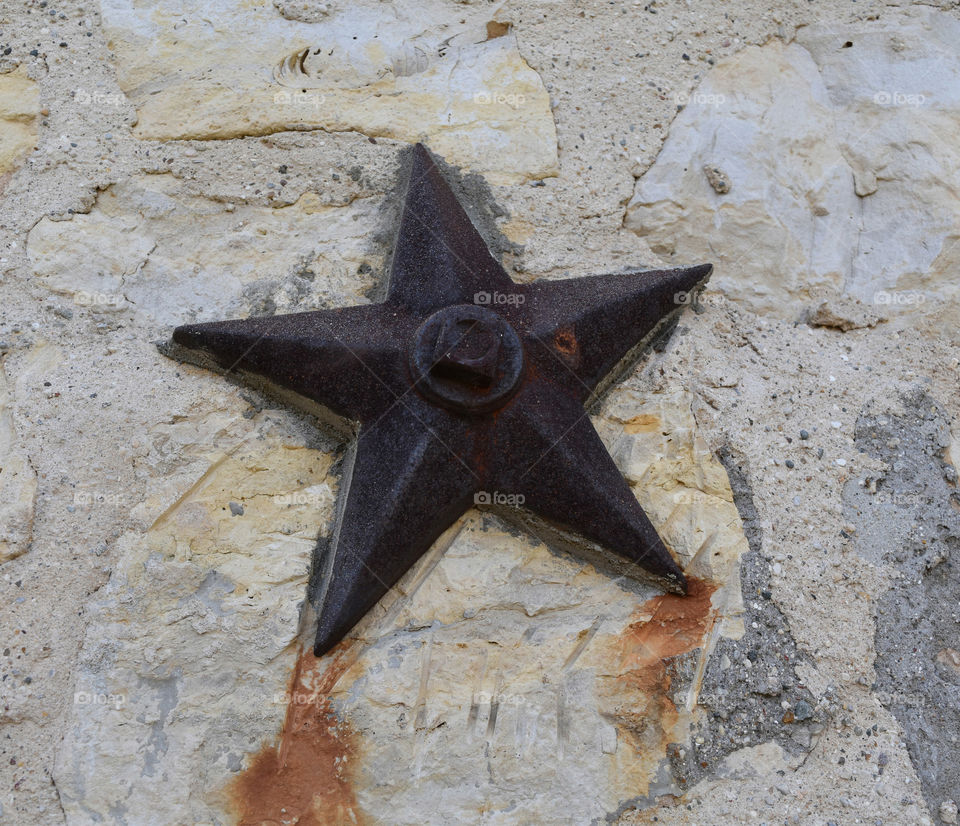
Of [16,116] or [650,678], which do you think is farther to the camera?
[16,116]

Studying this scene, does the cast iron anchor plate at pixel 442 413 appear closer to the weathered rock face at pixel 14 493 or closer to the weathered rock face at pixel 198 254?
the weathered rock face at pixel 198 254

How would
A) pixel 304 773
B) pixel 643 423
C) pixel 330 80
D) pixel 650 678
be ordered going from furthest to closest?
pixel 330 80, pixel 643 423, pixel 650 678, pixel 304 773

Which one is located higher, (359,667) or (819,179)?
(819,179)

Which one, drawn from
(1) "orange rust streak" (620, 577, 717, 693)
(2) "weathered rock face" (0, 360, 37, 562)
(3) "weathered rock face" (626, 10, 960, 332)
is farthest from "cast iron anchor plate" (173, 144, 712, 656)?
(3) "weathered rock face" (626, 10, 960, 332)

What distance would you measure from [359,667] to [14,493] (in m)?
0.66

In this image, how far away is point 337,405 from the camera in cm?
146

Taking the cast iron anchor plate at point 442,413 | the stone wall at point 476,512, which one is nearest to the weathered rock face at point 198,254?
the stone wall at point 476,512

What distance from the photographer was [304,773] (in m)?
1.31

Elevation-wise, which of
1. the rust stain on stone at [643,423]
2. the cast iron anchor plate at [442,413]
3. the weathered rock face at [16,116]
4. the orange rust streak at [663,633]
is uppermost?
the weathered rock face at [16,116]

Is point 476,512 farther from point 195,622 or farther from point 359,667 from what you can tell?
point 195,622

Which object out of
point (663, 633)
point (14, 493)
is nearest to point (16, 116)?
point (14, 493)

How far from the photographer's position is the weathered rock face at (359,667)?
1299 mm

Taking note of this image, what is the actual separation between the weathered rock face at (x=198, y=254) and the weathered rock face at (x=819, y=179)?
25.9 inches

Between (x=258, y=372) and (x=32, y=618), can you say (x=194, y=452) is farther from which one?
(x=32, y=618)
